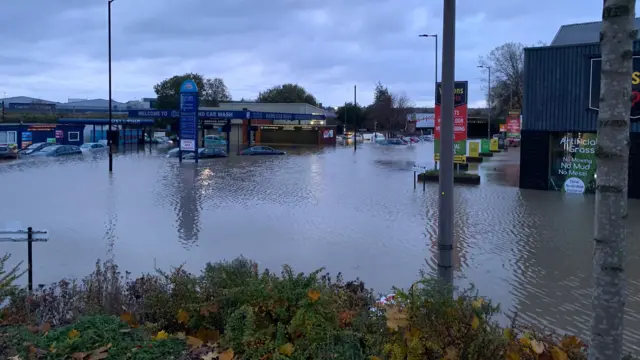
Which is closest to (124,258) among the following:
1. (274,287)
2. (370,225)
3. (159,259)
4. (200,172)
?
(159,259)

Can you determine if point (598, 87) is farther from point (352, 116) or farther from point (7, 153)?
point (352, 116)

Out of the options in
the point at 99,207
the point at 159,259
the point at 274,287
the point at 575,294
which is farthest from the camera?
the point at 99,207

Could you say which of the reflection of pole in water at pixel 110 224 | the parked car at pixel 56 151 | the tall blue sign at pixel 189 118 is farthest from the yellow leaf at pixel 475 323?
the parked car at pixel 56 151

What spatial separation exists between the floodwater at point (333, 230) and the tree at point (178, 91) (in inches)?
3055

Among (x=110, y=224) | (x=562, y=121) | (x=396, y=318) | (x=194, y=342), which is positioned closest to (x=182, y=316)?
(x=194, y=342)

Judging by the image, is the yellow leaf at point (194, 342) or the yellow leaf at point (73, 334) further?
the yellow leaf at point (194, 342)

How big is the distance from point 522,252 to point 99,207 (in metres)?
13.6

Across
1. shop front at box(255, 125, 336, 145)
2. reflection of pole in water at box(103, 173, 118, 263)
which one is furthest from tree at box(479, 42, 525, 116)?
reflection of pole in water at box(103, 173, 118, 263)

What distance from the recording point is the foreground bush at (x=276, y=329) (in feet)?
14.6

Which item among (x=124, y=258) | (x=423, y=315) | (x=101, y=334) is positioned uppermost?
(x=423, y=315)

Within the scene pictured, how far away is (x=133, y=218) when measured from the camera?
1828cm

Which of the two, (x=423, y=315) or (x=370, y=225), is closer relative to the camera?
(x=423, y=315)

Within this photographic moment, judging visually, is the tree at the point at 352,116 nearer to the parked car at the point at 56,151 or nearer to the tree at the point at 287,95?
the tree at the point at 287,95

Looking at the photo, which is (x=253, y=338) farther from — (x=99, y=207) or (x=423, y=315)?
(x=99, y=207)
